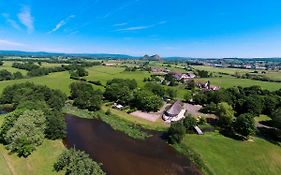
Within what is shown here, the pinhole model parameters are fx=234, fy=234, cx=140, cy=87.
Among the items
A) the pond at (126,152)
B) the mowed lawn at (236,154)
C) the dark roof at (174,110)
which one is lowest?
the pond at (126,152)

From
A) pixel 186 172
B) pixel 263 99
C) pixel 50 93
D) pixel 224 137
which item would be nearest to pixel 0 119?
pixel 50 93

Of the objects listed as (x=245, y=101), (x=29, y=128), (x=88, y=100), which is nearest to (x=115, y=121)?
(x=88, y=100)

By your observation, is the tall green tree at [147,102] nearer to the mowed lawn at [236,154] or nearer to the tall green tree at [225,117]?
the tall green tree at [225,117]

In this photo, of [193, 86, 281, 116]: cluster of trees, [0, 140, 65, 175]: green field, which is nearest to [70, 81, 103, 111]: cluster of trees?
[0, 140, 65, 175]: green field

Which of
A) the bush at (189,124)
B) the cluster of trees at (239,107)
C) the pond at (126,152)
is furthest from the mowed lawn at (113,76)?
the pond at (126,152)

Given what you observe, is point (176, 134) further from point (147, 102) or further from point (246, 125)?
point (147, 102)

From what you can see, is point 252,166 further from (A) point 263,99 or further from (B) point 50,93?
(B) point 50,93
